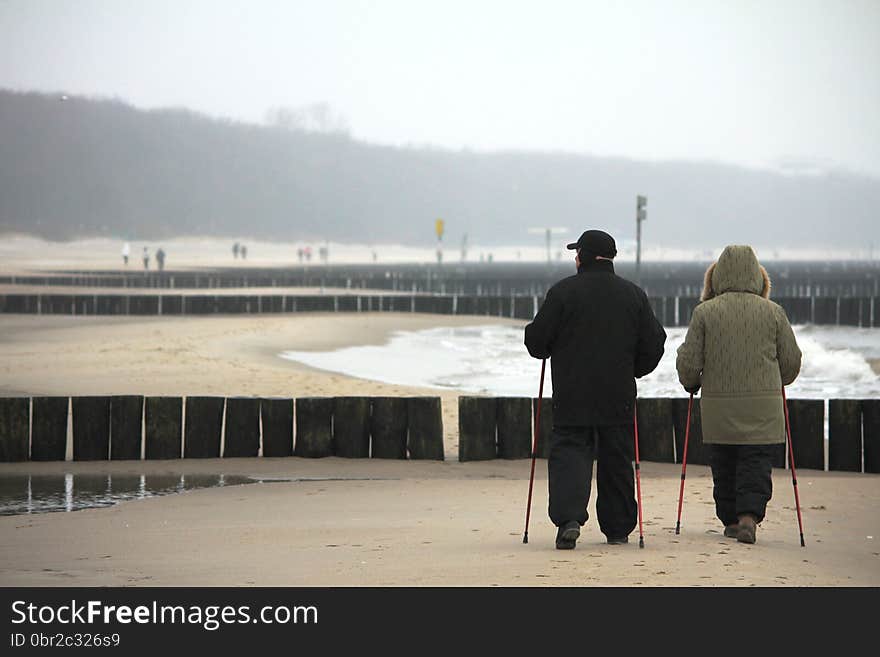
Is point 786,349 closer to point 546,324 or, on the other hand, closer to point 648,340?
point 648,340

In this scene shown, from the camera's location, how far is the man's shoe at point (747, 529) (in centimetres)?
762

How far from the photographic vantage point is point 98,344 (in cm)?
2700

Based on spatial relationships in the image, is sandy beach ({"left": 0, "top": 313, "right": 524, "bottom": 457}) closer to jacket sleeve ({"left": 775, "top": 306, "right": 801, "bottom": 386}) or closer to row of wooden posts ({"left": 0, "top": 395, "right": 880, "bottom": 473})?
row of wooden posts ({"left": 0, "top": 395, "right": 880, "bottom": 473})

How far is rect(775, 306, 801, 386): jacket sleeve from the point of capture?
7.75m

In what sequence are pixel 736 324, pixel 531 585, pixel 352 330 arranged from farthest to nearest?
pixel 352 330
pixel 736 324
pixel 531 585

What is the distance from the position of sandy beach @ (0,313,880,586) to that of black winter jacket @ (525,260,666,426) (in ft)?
2.55

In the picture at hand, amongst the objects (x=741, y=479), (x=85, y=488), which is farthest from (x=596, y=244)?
(x=85, y=488)

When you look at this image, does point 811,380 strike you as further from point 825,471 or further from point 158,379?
point 825,471

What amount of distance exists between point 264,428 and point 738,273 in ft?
19.3

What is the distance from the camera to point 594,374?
746 centimetres

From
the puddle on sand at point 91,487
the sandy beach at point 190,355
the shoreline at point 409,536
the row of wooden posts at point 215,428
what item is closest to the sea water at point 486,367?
the sandy beach at point 190,355
